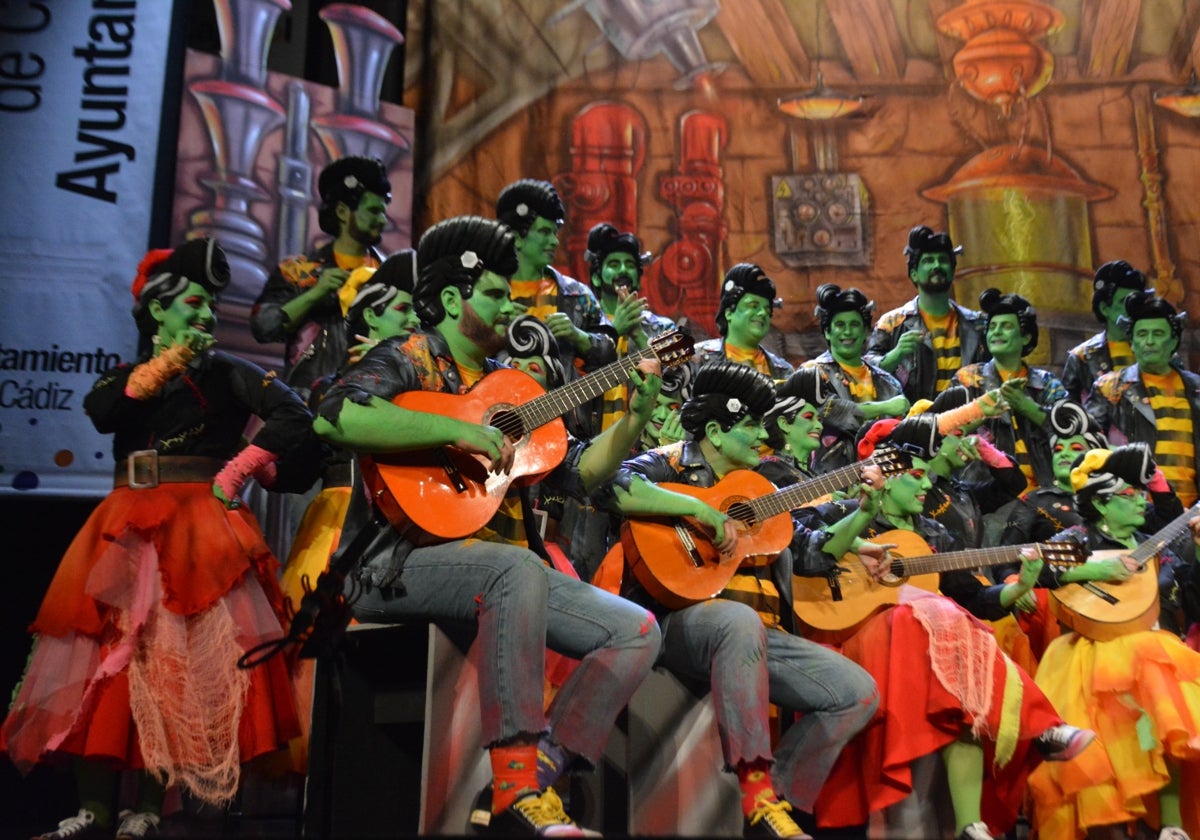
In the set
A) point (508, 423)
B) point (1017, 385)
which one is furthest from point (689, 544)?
point (1017, 385)

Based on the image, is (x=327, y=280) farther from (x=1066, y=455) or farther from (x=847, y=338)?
(x=1066, y=455)

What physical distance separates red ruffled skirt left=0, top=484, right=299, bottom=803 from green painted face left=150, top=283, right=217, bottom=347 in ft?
1.62

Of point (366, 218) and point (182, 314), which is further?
point (366, 218)

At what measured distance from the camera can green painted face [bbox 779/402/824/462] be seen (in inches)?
179

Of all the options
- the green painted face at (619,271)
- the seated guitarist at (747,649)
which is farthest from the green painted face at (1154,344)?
the seated guitarist at (747,649)

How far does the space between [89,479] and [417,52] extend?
3.24 metres

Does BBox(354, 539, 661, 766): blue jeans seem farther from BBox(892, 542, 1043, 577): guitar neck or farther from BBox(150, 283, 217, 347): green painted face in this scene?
BBox(892, 542, 1043, 577): guitar neck

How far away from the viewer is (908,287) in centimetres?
759

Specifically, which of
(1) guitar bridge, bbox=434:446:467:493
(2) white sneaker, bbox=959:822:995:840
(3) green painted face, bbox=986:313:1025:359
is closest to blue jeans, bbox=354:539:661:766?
(1) guitar bridge, bbox=434:446:467:493

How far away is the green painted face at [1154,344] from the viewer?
571 cm

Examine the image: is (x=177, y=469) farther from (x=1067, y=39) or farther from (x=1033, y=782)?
(x=1067, y=39)

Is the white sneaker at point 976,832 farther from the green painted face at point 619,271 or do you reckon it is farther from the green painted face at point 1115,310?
the green painted face at point 1115,310

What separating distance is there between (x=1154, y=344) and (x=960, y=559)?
6.83 feet

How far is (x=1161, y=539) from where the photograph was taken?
14.5 feet
